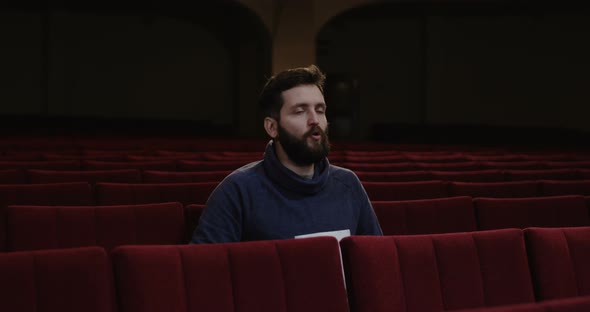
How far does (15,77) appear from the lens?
51.2 feet

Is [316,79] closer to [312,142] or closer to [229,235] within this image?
[312,142]

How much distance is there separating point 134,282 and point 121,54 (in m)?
15.6

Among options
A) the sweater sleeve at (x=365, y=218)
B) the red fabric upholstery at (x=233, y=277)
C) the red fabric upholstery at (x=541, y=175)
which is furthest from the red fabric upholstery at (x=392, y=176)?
the red fabric upholstery at (x=233, y=277)

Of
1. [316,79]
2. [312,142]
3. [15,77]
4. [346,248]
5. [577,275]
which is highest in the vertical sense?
[15,77]

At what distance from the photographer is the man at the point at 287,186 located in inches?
88.2

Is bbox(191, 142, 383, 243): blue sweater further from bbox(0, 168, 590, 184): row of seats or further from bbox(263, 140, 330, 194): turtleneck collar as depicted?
bbox(0, 168, 590, 184): row of seats

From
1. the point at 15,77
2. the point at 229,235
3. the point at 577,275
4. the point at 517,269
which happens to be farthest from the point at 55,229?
the point at 15,77

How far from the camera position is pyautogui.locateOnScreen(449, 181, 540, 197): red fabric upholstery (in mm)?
3965

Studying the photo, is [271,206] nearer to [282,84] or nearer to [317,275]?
[282,84]

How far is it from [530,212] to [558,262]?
→ 1.28m

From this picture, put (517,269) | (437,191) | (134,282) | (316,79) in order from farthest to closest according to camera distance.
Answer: (437,191), (316,79), (517,269), (134,282)

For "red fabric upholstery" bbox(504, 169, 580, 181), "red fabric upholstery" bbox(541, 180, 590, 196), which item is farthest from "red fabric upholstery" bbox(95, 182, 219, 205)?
"red fabric upholstery" bbox(504, 169, 580, 181)

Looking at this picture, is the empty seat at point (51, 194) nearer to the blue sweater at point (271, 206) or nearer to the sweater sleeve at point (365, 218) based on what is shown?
the blue sweater at point (271, 206)

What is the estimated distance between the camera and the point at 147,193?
133 inches
